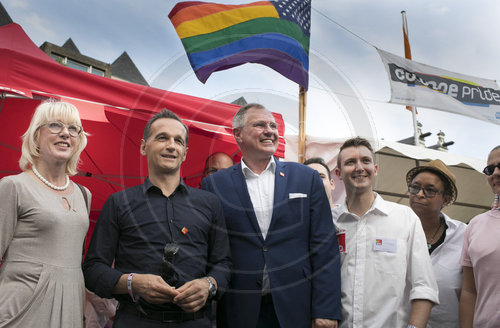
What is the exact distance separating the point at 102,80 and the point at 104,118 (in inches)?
15.4

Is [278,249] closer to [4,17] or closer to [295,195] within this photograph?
[295,195]

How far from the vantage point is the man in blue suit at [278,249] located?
201cm

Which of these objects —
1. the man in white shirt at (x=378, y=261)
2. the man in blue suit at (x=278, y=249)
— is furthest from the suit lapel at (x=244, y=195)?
the man in white shirt at (x=378, y=261)

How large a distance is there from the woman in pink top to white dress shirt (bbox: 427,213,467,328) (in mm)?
129

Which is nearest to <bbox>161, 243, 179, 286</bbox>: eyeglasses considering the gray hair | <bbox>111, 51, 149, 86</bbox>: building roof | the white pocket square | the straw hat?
the white pocket square

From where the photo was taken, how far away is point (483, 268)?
7.02 feet

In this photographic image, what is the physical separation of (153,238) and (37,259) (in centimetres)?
55

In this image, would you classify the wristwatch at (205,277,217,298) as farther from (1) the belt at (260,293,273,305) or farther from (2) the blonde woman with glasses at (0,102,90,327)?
(2) the blonde woman with glasses at (0,102,90,327)

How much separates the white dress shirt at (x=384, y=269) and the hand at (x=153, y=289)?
1018 millimetres

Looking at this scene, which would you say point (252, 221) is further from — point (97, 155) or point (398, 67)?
point (398, 67)

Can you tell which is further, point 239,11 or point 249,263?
point 239,11

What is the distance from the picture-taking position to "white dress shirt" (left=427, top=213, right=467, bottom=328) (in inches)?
94.5

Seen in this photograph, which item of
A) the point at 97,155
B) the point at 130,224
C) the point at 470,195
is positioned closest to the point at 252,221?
the point at 130,224

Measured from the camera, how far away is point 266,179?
2.40 meters
